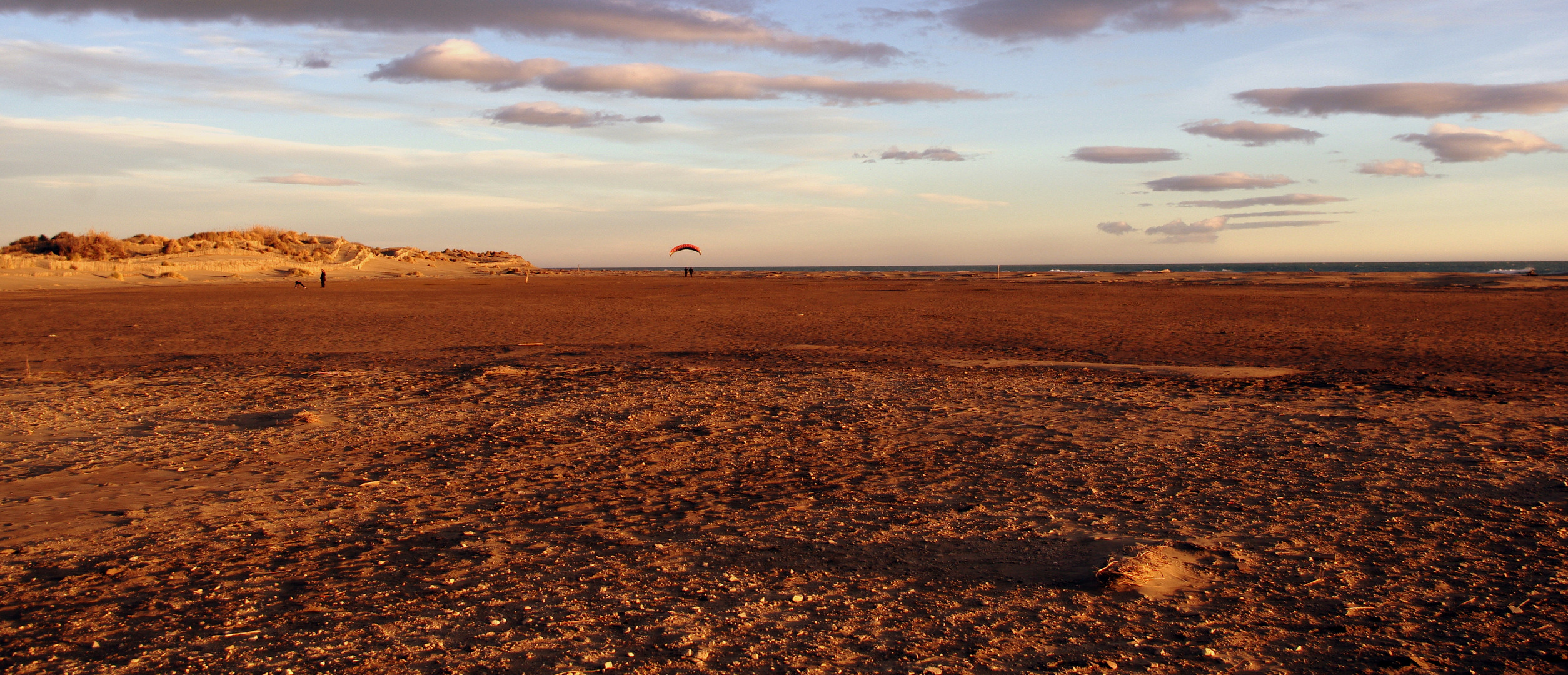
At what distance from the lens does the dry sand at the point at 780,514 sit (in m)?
3.55

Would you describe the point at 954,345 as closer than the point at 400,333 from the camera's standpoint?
Yes

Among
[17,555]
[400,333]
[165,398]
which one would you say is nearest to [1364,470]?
[17,555]

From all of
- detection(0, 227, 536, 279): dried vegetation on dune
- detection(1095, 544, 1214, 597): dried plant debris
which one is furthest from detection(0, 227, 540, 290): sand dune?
detection(1095, 544, 1214, 597): dried plant debris

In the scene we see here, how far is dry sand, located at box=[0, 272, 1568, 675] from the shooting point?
355cm

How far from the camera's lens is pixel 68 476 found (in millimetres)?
6078

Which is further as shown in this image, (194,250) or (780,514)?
(194,250)

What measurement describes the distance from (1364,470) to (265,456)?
776cm

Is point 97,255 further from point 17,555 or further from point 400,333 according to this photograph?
point 17,555

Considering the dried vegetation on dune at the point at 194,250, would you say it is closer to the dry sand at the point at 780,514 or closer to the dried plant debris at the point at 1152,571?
the dry sand at the point at 780,514

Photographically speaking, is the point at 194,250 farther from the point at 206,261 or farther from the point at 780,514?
the point at 780,514

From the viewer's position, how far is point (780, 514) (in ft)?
17.5

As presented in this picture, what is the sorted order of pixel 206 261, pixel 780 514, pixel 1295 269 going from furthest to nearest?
pixel 1295 269
pixel 206 261
pixel 780 514

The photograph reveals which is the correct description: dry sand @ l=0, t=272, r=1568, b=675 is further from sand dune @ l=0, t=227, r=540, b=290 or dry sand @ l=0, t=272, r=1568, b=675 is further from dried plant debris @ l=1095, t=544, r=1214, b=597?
sand dune @ l=0, t=227, r=540, b=290

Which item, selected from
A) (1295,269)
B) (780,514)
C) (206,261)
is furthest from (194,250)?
(1295,269)
